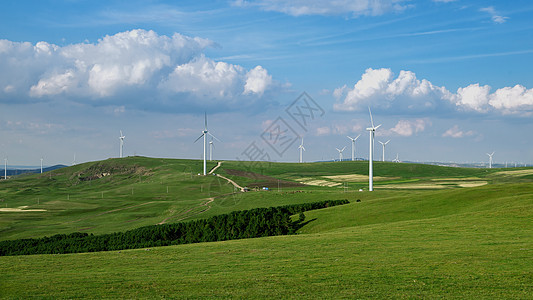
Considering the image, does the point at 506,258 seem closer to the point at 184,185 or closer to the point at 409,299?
the point at 409,299

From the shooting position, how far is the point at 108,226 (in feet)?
258

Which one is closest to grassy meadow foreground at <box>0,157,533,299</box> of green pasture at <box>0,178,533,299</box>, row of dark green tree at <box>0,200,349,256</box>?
green pasture at <box>0,178,533,299</box>

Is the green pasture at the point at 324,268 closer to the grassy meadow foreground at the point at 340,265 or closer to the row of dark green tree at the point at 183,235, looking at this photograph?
the grassy meadow foreground at the point at 340,265

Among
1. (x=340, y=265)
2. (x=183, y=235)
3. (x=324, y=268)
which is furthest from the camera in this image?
(x=183, y=235)

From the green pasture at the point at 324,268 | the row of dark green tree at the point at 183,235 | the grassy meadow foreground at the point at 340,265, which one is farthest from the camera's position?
the row of dark green tree at the point at 183,235

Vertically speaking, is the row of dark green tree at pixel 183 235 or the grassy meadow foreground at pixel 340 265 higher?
the grassy meadow foreground at pixel 340 265

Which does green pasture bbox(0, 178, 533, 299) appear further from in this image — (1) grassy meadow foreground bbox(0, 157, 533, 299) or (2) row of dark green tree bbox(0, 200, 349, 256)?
(2) row of dark green tree bbox(0, 200, 349, 256)

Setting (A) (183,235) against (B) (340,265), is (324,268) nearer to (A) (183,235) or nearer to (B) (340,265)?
(B) (340,265)

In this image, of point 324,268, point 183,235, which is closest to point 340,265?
point 324,268

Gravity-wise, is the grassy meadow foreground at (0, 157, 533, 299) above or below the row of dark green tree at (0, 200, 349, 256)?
above

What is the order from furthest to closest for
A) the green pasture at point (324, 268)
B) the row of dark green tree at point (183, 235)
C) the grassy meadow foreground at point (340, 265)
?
the row of dark green tree at point (183, 235), the grassy meadow foreground at point (340, 265), the green pasture at point (324, 268)

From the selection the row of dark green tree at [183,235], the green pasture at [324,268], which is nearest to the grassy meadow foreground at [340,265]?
the green pasture at [324,268]

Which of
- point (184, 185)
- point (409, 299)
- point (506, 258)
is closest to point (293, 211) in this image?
point (506, 258)

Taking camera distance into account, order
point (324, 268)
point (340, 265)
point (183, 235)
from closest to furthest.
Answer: point (324, 268) < point (340, 265) < point (183, 235)
